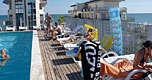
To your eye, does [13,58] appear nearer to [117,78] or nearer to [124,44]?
[124,44]

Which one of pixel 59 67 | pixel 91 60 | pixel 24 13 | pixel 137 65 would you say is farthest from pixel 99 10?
pixel 91 60

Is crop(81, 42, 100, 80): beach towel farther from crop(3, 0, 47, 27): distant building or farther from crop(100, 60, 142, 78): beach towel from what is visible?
crop(3, 0, 47, 27): distant building

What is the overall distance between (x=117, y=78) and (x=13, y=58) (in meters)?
6.03

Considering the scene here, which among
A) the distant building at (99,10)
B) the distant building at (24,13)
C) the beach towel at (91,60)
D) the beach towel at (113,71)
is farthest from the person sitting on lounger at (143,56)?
the distant building at (99,10)

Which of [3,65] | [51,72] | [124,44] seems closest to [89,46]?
[51,72]

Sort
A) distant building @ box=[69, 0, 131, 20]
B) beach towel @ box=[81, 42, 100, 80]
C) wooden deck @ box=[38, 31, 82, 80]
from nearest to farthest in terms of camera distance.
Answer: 1. beach towel @ box=[81, 42, 100, 80]
2. wooden deck @ box=[38, 31, 82, 80]
3. distant building @ box=[69, 0, 131, 20]

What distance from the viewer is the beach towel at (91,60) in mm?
3145

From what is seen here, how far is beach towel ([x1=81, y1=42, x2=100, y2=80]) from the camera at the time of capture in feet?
10.3

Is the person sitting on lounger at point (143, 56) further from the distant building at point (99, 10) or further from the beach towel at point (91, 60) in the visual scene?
the distant building at point (99, 10)

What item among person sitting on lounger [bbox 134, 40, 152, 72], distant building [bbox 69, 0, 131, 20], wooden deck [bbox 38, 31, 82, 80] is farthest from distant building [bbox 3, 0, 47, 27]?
distant building [bbox 69, 0, 131, 20]

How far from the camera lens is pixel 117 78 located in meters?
3.54

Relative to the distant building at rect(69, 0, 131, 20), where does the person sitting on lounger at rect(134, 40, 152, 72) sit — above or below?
below

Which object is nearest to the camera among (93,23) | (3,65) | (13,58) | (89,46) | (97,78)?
(89,46)

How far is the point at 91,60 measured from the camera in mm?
3170
